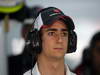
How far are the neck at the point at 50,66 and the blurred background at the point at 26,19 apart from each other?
0.86m

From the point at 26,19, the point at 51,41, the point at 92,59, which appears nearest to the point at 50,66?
the point at 51,41

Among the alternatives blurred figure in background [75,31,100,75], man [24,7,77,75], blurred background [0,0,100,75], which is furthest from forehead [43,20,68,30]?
blurred background [0,0,100,75]

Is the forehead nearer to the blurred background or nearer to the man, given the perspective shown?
the man

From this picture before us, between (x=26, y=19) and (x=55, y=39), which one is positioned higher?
(x=26, y=19)

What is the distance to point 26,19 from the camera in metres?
2.61

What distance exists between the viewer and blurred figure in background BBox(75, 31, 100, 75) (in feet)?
6.88

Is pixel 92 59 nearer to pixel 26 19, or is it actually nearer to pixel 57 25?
pixel 26 19

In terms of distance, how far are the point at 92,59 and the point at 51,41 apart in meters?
0.69

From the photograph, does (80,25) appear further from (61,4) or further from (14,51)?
(14,51)

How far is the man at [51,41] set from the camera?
155 cm

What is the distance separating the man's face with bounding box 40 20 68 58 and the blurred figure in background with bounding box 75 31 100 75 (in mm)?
477

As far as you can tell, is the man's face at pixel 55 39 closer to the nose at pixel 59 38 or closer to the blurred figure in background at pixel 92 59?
the nose at pixel 59 38

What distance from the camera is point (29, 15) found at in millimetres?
2607

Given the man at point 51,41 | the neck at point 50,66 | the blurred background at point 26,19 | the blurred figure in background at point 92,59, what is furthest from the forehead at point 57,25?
the blurred background at point 26,19
